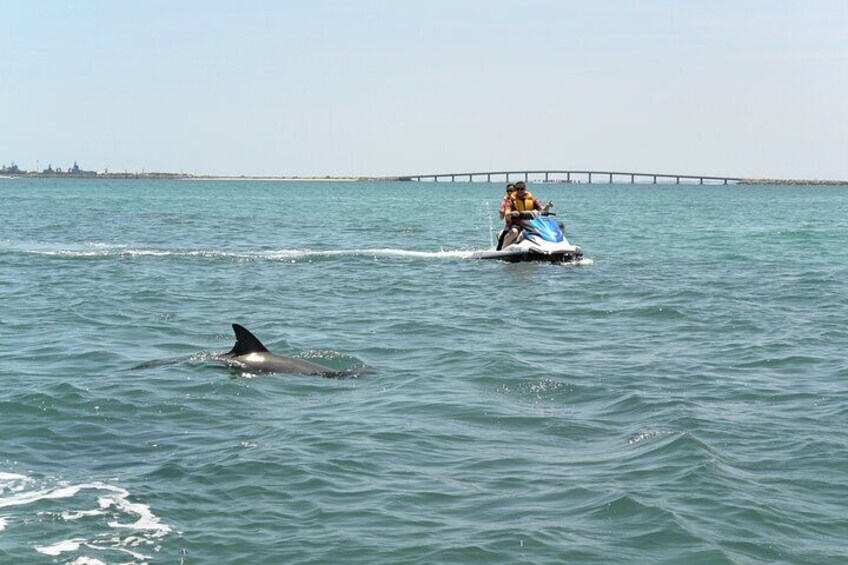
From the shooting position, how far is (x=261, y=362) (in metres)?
13.9

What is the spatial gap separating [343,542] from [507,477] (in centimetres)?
197

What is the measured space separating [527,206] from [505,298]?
26.9 ft

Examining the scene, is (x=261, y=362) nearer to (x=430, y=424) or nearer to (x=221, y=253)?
(x=430, y=424)

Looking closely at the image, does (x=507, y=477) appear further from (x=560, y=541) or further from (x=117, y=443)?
(x=117, y=443)

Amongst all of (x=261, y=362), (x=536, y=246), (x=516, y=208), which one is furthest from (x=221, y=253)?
(x=261, y=362)

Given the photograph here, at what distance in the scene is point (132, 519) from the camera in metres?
8.56

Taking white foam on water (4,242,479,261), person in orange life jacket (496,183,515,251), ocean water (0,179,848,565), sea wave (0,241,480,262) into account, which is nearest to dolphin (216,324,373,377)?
ocean water (0,179,848,565)

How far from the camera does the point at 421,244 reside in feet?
131

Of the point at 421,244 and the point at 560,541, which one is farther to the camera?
the point at 421,244

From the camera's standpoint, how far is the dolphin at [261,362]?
45.4ft

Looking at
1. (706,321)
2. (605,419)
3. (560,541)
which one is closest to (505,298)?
(706,321)

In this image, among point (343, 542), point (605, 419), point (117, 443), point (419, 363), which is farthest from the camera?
point (419, 363)

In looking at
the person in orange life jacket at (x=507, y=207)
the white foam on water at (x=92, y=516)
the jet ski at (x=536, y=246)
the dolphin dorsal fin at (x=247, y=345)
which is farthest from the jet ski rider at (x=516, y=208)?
the white foam on water at (x=92, y=516)

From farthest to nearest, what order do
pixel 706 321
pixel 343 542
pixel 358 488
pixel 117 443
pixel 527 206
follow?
pixel 527 206
pixel 706 321
pixel 117 443
pixel 358 488
pixel 343 542
